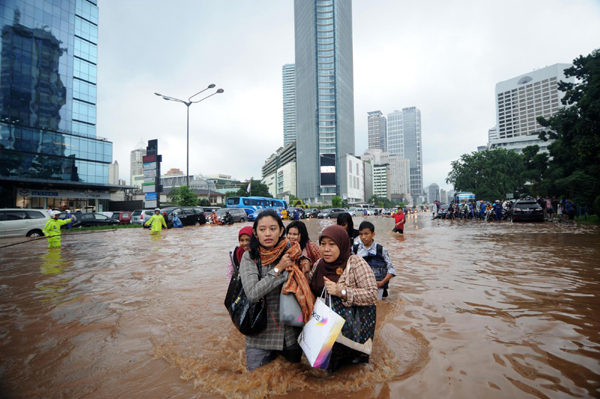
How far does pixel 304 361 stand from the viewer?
9.49 feet

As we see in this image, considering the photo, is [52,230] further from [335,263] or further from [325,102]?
[325,102]

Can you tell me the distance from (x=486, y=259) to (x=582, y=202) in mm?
15169

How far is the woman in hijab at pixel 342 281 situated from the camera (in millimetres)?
2381

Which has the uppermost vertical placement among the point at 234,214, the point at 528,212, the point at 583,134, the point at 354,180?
the point at 354,180

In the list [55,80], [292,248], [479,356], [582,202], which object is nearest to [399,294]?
[479,356]

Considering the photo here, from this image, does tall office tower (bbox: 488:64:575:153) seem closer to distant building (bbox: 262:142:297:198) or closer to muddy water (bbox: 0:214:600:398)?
distant building (bbox: 262:142:297:198)

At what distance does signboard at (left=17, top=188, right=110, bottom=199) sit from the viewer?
40.0 m

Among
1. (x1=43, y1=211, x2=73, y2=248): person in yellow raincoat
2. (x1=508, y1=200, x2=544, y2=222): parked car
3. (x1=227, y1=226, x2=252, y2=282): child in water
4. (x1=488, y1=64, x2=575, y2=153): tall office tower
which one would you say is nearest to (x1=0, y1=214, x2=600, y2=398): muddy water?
(x1=227, y1=226, x2=252, y2=282): child in water

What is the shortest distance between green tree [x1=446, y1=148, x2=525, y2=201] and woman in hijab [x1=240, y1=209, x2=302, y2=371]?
53489 millimetres

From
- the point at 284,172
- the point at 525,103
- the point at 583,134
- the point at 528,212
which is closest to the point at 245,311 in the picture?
the point at 583,134

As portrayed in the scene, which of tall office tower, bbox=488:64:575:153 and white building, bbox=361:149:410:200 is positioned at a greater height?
tall office tower, bbox=488:64:575:153

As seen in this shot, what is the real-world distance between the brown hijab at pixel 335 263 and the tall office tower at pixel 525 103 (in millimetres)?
124077

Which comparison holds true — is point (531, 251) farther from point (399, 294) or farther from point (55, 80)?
point (55, 80)

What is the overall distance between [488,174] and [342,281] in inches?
2201
